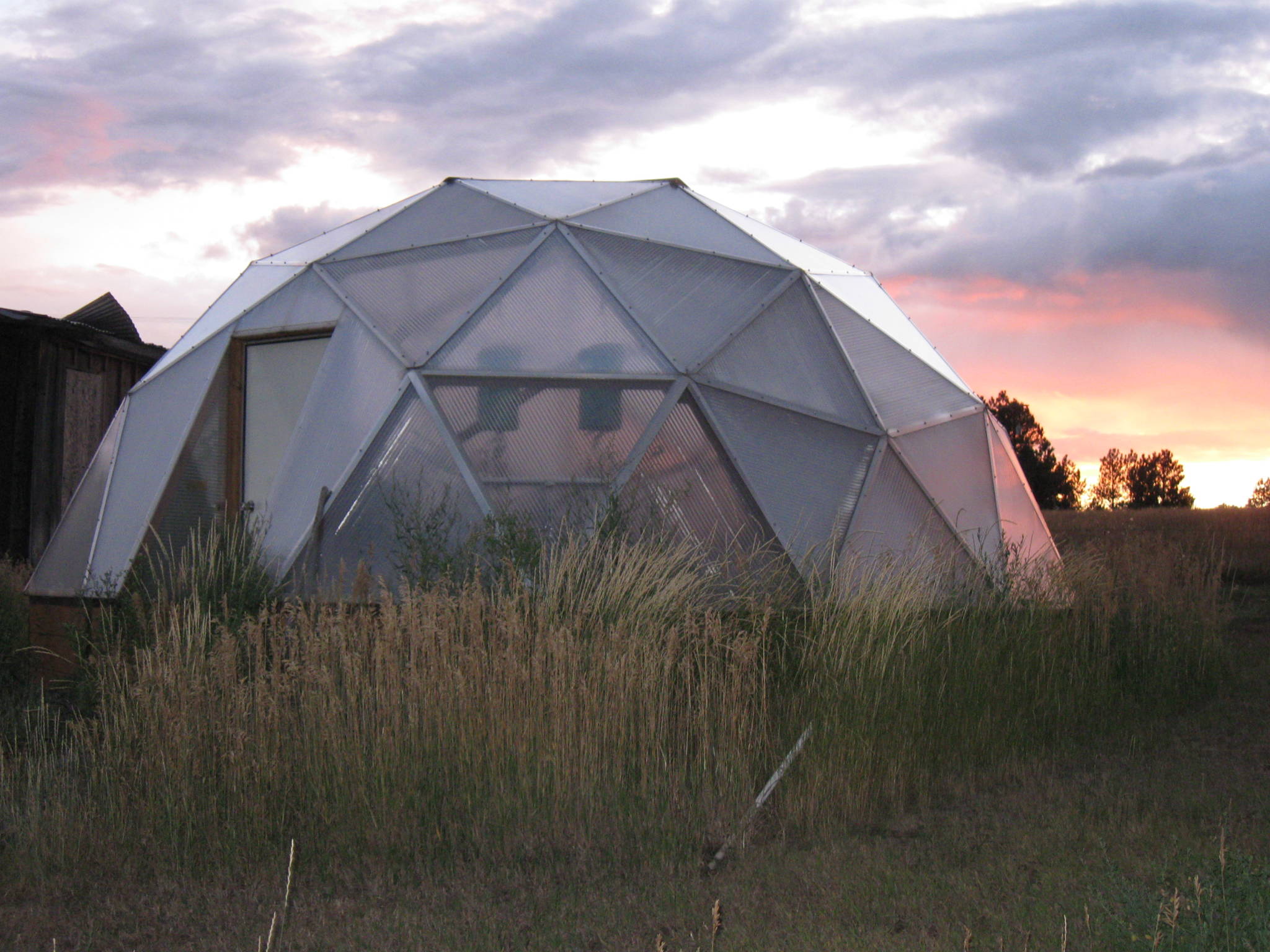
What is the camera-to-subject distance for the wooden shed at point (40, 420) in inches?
610

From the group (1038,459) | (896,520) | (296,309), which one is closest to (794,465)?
(896,520)

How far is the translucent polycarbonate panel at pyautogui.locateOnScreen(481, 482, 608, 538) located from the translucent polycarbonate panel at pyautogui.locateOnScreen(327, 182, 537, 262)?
9.95 ft

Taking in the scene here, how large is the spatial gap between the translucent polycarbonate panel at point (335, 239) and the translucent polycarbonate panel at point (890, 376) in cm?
459

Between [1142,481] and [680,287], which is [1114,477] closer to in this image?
[1142,481]

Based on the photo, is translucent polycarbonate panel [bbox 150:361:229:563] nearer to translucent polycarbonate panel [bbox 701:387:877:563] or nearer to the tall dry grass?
the tall dry grass

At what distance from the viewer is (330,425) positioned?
10352 millimetres

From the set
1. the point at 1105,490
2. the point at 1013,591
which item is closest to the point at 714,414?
the point at 1013,591

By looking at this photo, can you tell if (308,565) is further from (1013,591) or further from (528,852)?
(1013,591)

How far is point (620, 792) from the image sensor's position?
608 cm

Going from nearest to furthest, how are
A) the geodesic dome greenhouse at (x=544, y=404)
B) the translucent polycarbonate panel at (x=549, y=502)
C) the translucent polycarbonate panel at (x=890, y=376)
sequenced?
the translucent polycarbonate panel at (x=549, y=502) < the geodesic dome greenhouse at (x=544, y=404) < the translucent polycarbonate panel at (x=890, y=376)

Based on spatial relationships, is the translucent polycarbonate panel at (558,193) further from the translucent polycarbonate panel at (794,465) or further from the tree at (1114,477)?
the tree at (1114,477)

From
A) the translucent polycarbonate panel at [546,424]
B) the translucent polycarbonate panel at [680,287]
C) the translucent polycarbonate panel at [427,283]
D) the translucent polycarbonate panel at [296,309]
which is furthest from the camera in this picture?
the translucent polycarbonate panel at [296,309]

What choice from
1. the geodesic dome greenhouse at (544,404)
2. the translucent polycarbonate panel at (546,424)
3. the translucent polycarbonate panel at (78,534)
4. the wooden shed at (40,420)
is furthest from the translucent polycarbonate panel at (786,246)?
the wooden shed at (40,420)

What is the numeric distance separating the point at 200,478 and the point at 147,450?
2.49 feet
